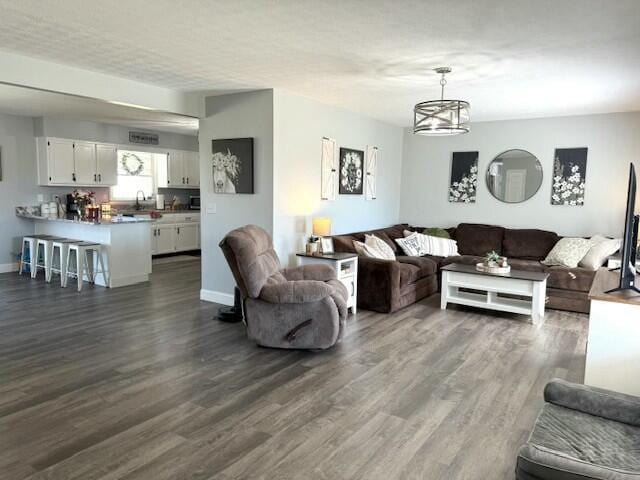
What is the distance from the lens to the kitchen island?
6.20m

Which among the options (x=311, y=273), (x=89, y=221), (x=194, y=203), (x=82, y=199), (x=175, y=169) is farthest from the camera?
(x=194, y=203)

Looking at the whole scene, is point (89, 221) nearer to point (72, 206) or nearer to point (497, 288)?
point (72, 206)

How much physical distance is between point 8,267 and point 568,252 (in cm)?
796

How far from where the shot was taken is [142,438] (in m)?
2.52

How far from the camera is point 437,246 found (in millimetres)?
6582

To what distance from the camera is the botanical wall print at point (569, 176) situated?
6.29 meters

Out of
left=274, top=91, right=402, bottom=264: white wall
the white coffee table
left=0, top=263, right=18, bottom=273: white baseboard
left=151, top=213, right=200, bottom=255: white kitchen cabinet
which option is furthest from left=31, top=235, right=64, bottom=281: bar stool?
the white coffee table

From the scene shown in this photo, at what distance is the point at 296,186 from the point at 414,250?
2.11 m

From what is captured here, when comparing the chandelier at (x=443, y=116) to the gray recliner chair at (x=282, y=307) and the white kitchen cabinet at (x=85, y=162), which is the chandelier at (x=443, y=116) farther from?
the white kitchen cabinet at (x=85, y=162)

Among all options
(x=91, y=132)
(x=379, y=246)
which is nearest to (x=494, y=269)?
(x=379, y=246)

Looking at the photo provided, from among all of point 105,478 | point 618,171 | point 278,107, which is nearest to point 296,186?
point 278,107

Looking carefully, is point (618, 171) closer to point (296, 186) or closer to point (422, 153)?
point (422, 153)

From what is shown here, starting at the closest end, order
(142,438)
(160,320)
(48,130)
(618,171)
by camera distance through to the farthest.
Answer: (142,438) < (160,320) < (618,171) < (48,130)

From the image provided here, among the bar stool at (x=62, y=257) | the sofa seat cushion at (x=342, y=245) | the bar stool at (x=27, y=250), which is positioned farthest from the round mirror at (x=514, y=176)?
the bar stool at (x=27, y=250)
